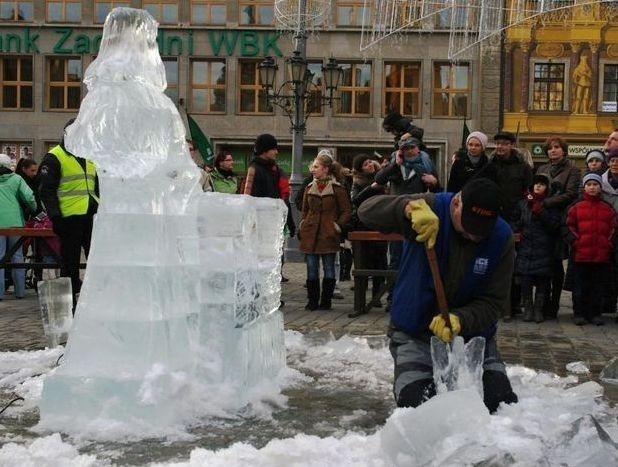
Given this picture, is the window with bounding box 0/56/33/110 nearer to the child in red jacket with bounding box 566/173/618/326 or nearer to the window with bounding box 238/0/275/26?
the window with bounding box 238/0/275/26

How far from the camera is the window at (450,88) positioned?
29188 mm

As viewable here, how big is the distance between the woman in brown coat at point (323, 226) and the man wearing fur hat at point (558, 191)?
2.18 meters

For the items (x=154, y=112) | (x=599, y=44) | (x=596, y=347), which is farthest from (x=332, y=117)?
(x=154, y=112)

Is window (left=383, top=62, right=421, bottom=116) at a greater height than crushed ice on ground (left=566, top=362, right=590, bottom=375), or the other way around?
window (left=383, top=62, right=421, bottom=116)

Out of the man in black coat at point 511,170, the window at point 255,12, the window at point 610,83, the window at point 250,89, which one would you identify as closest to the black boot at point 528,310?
the man in black coat at point 511,170

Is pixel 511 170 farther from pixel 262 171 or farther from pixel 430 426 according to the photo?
pixel 430 426

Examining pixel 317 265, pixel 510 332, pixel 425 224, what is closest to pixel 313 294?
pixel 317 265

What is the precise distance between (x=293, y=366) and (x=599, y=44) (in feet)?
85.1

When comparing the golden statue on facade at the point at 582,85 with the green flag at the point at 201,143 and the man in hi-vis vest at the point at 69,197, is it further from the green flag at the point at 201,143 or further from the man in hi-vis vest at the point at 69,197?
the man in hi-vis vest at the point at 69,197

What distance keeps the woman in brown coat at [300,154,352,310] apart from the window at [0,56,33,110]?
23216 mm

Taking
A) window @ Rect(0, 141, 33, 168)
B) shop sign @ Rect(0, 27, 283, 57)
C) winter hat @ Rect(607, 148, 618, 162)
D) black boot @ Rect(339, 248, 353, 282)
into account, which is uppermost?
shop sign @ Rect(0, 27, 283, 57)

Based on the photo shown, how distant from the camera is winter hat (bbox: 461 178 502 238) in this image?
3828mm

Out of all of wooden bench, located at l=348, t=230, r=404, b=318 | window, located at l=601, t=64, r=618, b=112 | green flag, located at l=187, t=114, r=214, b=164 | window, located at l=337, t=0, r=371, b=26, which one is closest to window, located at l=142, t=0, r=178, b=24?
window, located at l=337, t=0, r=371, b=26

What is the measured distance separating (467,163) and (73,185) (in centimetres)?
377
